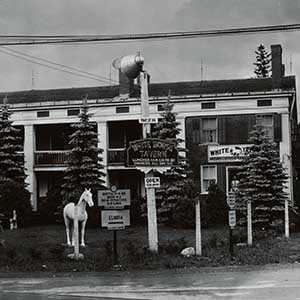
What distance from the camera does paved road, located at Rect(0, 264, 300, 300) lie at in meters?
10.9

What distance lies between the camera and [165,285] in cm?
1212

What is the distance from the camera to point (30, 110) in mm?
35031

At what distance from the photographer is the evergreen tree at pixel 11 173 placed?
29.0 meters

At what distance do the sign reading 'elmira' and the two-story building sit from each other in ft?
47.6

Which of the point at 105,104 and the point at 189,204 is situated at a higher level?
the point at 105,104

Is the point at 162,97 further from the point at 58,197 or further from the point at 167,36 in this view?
the point at 167,36

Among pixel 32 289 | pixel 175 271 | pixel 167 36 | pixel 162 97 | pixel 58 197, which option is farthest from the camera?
pixel 162 97

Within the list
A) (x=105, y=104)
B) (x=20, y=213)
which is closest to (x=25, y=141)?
(x=105, y=104)

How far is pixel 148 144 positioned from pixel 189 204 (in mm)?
9779

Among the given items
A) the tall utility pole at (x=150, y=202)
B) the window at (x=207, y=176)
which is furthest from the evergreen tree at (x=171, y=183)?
the tall utility pole at (x=150, y=202)

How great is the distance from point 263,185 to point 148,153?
1041cm

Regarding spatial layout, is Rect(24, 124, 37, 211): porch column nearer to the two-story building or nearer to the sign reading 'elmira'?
the two-story building

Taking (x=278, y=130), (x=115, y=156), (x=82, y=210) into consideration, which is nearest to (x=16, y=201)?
(x=115, y=156)

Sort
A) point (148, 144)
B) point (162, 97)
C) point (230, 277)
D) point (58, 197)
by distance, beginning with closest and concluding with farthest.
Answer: point (230, 277) < point (148, 144) < point (58, 197) < point (162, 97)
